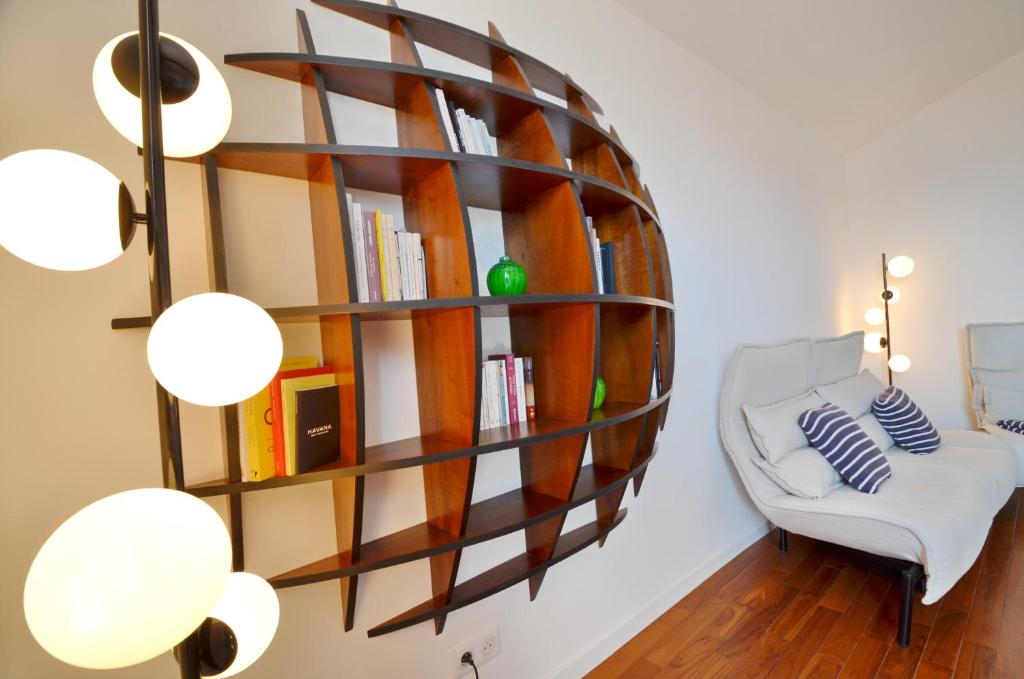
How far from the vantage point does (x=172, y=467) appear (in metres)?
0.64

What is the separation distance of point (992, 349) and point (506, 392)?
13.7 ft

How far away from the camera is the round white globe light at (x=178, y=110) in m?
0.62

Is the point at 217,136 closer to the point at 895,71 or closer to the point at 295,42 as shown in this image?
the point at 295,42

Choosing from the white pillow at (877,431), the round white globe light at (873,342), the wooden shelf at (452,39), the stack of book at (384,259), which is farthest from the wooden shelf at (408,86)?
the round white globe light at (873,342)

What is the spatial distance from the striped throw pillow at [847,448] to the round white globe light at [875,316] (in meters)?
2.19

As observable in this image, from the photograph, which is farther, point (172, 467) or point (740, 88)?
point (740, 88)

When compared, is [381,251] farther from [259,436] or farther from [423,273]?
[259,436]

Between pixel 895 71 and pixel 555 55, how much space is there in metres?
2.85

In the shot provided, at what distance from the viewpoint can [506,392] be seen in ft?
3.93

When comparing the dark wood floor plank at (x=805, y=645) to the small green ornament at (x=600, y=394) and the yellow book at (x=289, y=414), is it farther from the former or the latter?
the yellow book at (x=289, y=414)

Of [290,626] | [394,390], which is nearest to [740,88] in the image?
[394,390]

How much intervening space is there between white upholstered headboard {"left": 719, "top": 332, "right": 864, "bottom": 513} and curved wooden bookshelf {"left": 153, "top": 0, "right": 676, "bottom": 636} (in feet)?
3.35

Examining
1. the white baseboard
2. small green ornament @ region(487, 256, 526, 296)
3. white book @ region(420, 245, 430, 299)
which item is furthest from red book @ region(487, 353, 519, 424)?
the white baseboard

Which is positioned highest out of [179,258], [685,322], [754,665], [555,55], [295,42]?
[555,55]
